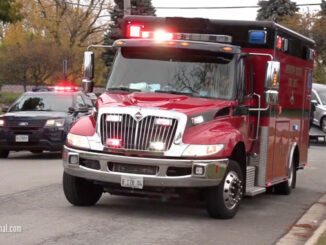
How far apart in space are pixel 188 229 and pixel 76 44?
43.8 m

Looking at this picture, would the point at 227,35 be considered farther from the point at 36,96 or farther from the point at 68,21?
the point at 68,21

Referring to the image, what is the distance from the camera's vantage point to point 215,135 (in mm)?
7895

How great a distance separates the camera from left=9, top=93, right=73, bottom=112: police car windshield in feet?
53.1

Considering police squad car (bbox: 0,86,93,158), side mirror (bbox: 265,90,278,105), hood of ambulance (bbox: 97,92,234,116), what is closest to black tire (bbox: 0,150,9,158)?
police squad car (bbox: 0,86,93,158)

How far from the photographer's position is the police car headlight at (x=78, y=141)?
26.5ft

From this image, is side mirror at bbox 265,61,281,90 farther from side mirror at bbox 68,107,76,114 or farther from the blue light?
side mirror at bbox 68,107,76,114

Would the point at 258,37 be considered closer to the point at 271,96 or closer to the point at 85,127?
the point at 271,96

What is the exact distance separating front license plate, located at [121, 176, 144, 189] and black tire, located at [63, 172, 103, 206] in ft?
3.30

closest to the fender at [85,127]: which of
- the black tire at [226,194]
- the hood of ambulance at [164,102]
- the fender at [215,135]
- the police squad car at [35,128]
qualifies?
the hood of ambulance at [164,102]

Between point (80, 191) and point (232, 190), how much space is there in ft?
6.66

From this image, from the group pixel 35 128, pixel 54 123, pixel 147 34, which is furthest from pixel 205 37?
pixel 35 128

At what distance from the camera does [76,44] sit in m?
50.2

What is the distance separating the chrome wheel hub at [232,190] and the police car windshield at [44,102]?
8.48m

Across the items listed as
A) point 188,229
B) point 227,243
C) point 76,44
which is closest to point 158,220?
point 188,229
